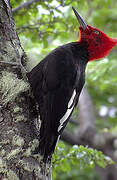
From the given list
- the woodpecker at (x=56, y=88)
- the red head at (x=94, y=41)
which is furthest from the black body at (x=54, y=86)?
the red head at (x=94, y=41)

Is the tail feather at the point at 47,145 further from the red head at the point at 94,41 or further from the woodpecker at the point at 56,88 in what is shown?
the red head at the point at 94,41

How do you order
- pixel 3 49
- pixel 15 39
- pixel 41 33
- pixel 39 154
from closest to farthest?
pixel 39 154
pixel 3 49
pixel 15 39
pixel 41 33

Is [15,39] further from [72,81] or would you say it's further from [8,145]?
[8,145]

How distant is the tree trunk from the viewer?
1604mm

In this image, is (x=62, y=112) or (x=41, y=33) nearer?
(x=62, y=112)

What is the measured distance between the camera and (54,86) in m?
2.07

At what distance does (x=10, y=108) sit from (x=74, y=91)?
622mm

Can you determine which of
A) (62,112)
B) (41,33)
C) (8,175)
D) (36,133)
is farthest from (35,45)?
(8,175)

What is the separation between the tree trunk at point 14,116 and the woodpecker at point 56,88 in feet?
0.28

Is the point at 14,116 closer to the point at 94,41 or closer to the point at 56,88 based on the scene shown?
the point at 56,88

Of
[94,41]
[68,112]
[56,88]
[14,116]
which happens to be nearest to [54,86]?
[56,88]

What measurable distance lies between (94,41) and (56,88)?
84cm

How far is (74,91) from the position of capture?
2201mm

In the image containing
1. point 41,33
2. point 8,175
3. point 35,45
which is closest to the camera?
point 8,175
